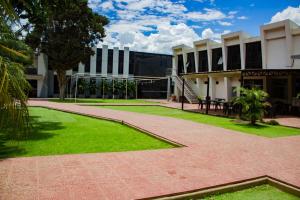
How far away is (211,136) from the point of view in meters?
11.5

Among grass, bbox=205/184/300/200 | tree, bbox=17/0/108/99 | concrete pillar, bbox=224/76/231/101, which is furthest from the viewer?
tree, bbox=17/0/108/99

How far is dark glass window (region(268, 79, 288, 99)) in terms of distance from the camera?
23562 mm

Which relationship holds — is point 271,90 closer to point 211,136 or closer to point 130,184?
point 211,136

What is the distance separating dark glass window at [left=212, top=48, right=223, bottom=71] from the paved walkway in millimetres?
24343

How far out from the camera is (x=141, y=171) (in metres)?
6.56

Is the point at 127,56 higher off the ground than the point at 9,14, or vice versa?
the point at 127,56

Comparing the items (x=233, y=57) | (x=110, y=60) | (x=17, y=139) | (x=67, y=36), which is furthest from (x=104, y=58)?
(x=17, y=139)

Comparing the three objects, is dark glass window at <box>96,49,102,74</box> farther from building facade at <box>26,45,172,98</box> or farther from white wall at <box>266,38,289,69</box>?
white wall at <box>266,38,289,69</box>

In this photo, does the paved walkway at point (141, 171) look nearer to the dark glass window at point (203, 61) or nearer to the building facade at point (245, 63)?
the building facade at point (245, 63)

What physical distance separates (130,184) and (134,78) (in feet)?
127

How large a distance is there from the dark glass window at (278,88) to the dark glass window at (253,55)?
11.8ft

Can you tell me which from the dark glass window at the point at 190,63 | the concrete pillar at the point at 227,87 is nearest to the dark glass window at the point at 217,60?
the concrete pillar at the point at 227,87

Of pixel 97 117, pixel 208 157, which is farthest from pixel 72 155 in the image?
pixel 97 117

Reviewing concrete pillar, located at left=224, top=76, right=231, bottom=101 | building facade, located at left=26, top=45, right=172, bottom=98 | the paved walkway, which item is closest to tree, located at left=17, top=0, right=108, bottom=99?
building facade, located at left=26, top=45, right=172, bottom=98
